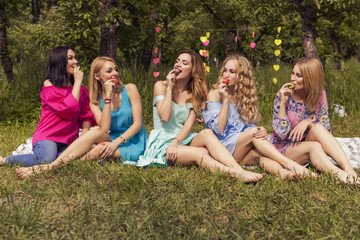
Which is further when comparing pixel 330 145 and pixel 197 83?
pixel 197 83

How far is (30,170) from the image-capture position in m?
3.34

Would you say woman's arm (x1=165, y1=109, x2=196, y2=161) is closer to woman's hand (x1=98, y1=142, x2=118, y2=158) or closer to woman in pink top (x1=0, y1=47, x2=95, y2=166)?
woman's hand (x1=98, y1=142, x2=118, y2=158)

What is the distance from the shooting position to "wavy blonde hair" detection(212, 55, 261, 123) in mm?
3857

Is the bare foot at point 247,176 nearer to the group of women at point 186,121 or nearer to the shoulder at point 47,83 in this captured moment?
the group of women at point 186,121

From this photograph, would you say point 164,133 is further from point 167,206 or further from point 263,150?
point 167,206

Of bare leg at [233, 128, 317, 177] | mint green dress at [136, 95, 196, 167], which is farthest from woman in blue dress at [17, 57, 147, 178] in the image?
bare leg at [233, 128, 317, 177]

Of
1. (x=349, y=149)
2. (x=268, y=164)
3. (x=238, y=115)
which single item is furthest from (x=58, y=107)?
(x=349, y=149)

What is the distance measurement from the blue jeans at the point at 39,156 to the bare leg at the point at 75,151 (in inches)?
8.6

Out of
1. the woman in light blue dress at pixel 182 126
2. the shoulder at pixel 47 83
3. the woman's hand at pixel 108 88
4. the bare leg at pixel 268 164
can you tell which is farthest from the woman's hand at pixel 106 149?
the bare leg at pixel 268 164

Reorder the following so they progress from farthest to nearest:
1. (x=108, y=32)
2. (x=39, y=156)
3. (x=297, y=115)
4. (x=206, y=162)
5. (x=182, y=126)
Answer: (x=108, y=32), (x=182, y=126), (x=297, y=115), (x=39, y=156), (x=206, y=162)

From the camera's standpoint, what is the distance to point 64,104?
379cm

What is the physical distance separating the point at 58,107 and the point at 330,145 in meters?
2.89

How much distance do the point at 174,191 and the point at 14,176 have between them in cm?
161

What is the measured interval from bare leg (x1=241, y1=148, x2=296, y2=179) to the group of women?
0.04 ft
